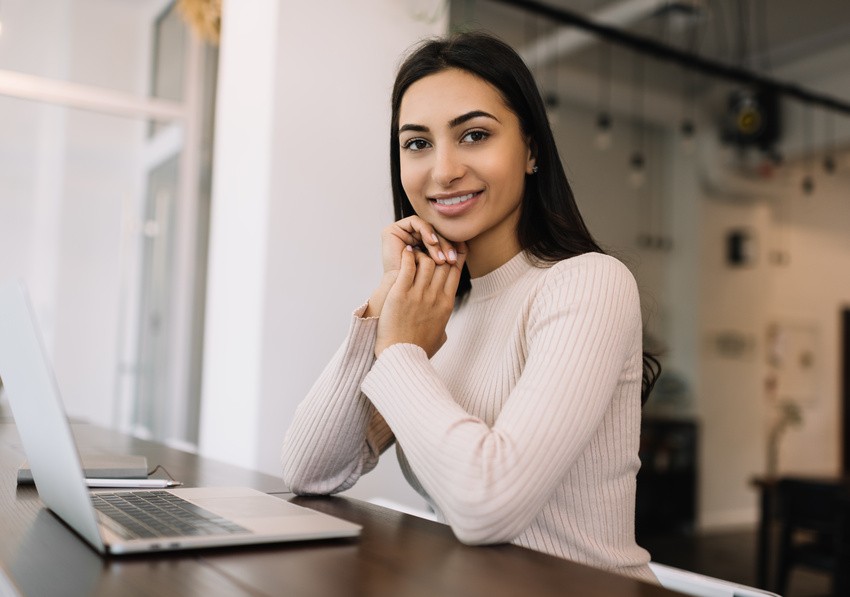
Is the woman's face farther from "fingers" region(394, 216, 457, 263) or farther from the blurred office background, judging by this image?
the blurred office background

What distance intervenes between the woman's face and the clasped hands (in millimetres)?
43

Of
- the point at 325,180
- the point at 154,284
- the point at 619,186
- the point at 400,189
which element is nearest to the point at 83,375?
the point at 154,284

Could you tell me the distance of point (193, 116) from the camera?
482 centimetres

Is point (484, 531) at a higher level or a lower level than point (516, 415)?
lower

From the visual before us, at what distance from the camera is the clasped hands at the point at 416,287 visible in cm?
128

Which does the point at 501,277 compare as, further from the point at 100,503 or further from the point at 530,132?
the point at 100,503

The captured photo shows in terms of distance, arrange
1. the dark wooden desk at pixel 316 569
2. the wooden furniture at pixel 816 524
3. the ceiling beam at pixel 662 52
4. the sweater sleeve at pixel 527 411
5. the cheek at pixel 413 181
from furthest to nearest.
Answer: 1. the ceiling beam at pixel 662 52
2. the wooden furniture at pixel 816 524
3. the cheek at pixel 413 181
4. the sweater sleeve at pixel 527 411
5. the dark wooden desk at pixel 316 569

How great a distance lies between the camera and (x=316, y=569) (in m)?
0.82

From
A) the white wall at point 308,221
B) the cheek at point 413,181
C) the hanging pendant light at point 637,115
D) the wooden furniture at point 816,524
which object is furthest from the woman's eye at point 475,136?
the hanging pendant light at point 637,115

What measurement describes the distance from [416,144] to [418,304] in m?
0.33

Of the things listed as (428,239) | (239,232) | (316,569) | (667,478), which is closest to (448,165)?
(428,239)

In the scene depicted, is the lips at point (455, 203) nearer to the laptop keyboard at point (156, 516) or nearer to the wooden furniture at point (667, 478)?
the laptop keyboard at point (156, 516)

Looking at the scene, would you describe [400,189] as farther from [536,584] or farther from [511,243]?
[536,584]

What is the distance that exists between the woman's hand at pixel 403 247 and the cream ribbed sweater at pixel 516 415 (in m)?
0.04
